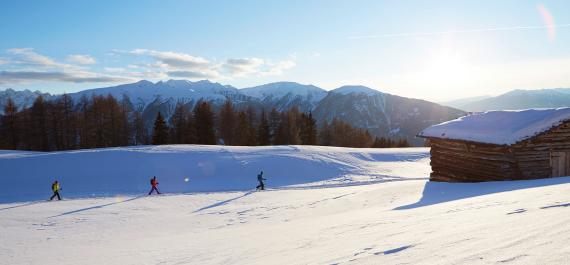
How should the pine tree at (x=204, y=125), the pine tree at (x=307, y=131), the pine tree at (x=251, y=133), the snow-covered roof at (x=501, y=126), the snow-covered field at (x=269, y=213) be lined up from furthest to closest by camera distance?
the pine tree at (x=307, y=131)
the pine tree at (x=251, y=133)
the pine tree at (x=204, y=125)
the snow-covered roof at (x=501, y=126)
the snow-covered field at (x=269, y=213)

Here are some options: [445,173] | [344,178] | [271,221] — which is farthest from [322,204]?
[344,178]

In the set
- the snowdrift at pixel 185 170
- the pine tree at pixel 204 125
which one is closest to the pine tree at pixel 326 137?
the pine tree at pixel 204 125

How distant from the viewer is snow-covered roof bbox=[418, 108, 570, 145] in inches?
714

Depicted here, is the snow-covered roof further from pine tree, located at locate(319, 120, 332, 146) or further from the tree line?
pine tree, located at locate(319, 120, 332, 146)

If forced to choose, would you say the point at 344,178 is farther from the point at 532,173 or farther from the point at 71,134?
the point at 71,134

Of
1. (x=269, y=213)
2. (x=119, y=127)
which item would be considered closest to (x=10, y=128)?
(x=119, y=127)

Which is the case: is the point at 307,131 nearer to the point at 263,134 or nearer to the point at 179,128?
the point at 263,134

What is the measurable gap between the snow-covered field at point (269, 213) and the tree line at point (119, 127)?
19360 millimetres

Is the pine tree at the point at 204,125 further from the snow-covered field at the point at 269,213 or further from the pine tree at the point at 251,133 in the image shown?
the snow-covered field at the point at 269,213

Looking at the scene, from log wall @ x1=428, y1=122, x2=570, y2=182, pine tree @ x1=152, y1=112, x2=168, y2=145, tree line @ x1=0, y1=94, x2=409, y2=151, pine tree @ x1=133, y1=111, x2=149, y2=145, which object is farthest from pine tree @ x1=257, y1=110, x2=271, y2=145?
log wall @ x1=428, y1=122, x2=570, y2=182

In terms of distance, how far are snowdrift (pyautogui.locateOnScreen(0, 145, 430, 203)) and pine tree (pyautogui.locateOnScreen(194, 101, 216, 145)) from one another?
18.3 metres

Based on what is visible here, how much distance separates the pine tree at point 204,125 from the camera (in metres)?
56.7

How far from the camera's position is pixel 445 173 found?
2222 cm

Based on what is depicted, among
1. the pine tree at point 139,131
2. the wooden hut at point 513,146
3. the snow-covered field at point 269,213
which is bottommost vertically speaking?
the snow-covered field at point 269,213
